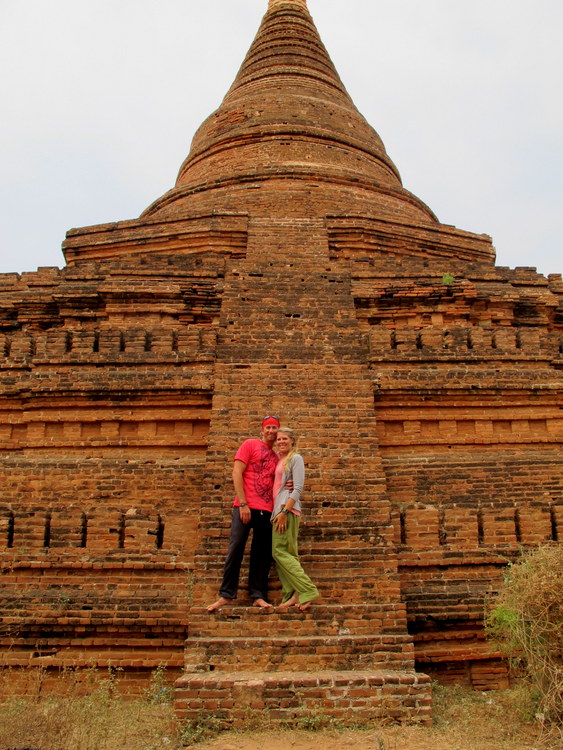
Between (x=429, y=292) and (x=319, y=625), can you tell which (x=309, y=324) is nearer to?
(x=429, y=292)

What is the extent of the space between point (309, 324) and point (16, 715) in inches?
221

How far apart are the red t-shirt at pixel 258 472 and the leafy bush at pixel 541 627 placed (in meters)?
2.25

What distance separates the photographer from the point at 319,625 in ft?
19.7

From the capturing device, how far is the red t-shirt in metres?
6.49

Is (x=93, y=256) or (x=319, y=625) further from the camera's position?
(x=93, y=256)

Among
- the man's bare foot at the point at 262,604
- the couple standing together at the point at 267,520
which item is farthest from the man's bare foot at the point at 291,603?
the man's bare foot at the point at 262,604

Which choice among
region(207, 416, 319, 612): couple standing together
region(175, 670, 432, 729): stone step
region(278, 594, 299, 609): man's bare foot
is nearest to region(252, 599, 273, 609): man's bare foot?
region(207, 416, 319, 612): couple standing together

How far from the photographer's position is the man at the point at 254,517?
619cm

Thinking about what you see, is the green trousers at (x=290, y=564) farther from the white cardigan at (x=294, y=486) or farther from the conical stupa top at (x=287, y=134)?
the conical stupa top at (x=287, y=134)

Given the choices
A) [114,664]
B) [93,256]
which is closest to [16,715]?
Answer: [114,664]

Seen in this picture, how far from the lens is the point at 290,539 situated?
20.5 ft

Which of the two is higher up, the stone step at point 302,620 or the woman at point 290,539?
the woman at point 290,539

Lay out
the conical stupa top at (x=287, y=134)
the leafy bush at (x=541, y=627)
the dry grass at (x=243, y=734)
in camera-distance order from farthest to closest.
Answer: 1. the conical stupa top at (x=287, y=134)
2. the leafy bush at (x=541, y=627)
3. the dry grass at (x=243, y=734)

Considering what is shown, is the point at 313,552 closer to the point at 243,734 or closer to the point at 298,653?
the point at 298,653
